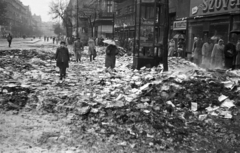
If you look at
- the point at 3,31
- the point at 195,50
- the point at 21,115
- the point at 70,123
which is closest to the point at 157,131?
the point at 70,123

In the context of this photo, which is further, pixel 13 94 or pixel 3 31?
pixel 3 31

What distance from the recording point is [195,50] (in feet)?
50.5

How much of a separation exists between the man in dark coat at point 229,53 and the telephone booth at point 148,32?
3049 mm

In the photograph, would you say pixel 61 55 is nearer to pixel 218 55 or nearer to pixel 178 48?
pixel 218 55

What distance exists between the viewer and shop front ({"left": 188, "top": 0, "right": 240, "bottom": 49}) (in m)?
14.4

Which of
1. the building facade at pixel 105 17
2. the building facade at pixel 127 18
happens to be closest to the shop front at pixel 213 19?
the building facade at pixel 127 18

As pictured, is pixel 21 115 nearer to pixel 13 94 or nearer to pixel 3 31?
pixel 13 94

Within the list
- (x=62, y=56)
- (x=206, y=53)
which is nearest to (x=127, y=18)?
(x=206, y=53)

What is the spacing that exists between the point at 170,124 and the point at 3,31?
7656 centimetres

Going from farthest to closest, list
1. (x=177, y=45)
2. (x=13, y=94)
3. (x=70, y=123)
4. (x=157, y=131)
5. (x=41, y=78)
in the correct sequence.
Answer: (x=177, y=45), (x=41, y=78), (x=13, y=94), (x=70, y=123), (x=157, y=131)

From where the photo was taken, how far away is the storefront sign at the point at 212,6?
14.4 meters

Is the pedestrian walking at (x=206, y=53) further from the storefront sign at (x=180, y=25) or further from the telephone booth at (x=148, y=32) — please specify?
the storefront sign at (x=180, y=25)

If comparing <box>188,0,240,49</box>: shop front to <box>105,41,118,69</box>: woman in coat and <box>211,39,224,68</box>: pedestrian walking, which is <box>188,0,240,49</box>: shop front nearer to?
<box>211,39,224,68</box>: pedestrian walking

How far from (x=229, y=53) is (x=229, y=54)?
45mm
